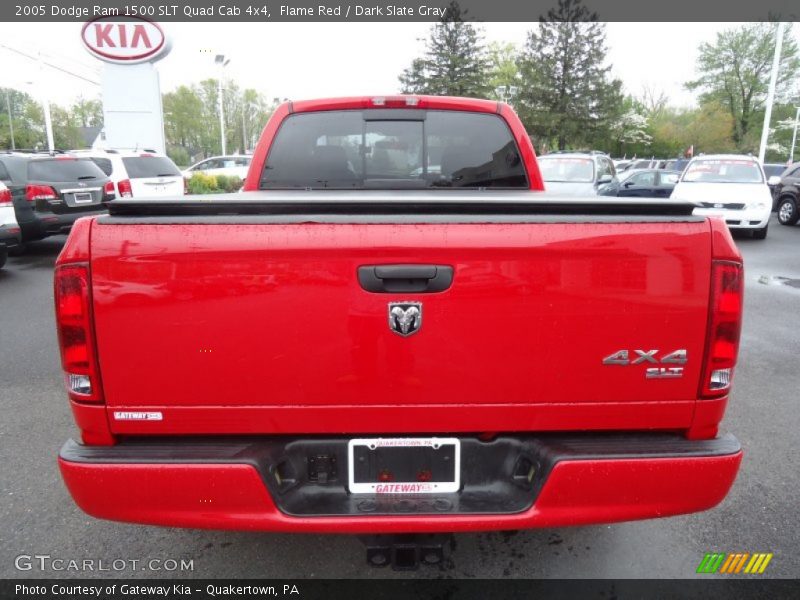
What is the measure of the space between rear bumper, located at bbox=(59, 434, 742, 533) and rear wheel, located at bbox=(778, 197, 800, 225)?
56.4 feet

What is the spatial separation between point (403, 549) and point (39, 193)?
1080 cm

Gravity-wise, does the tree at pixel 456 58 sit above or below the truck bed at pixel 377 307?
above

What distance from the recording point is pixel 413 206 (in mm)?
1866

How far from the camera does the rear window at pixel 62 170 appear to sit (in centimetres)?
1049

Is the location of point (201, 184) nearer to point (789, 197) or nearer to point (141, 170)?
point (141, 170)

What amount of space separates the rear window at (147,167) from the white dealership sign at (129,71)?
5070mm

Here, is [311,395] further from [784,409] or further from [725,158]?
[725,158]

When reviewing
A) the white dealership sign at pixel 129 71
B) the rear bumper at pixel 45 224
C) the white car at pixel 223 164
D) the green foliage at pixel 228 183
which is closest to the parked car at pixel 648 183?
the green foliage at pixel 228 183

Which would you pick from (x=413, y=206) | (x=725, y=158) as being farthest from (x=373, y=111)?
(x=725, y=158)

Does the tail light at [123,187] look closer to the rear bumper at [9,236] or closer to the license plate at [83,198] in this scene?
the license plate at [83,198]

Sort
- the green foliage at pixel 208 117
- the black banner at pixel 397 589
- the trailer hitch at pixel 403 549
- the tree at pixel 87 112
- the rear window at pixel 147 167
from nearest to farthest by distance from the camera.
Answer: the trailer hitch at pixel 403 549, the black banner at pixel 397 589, the rear window at pixel 147 167, the green foliage at pixel 208 117, the tree at pixel 87 112

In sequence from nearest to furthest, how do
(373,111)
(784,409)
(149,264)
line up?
(149,264)
(373,111)
(784,409)

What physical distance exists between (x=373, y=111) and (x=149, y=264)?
7.77ft

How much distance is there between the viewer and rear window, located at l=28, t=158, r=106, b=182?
10492 millimetres
